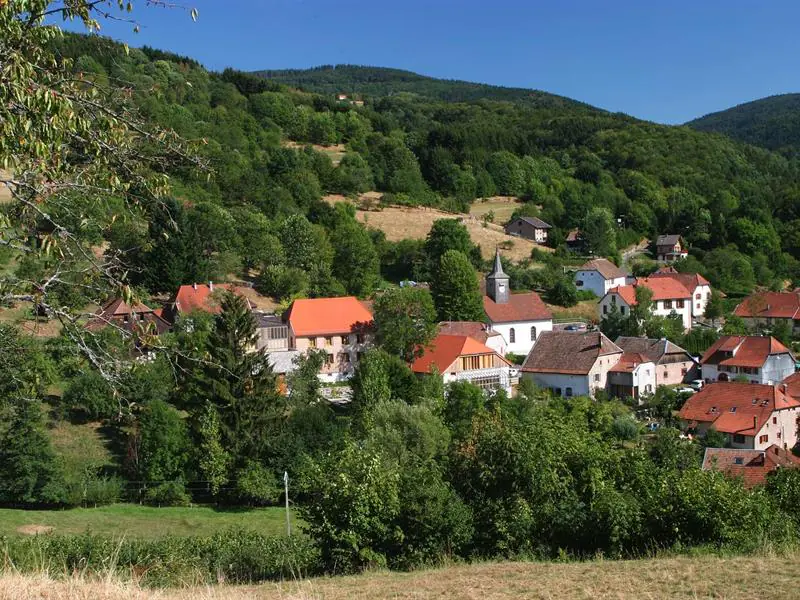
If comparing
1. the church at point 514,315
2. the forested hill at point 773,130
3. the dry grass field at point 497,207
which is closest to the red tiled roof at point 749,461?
the church at point 514,315

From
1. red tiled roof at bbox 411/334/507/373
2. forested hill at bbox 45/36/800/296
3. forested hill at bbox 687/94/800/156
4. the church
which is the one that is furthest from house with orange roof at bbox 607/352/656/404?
forested hill at bbox 687/94/800/156

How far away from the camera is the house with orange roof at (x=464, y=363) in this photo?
35625 millimetres

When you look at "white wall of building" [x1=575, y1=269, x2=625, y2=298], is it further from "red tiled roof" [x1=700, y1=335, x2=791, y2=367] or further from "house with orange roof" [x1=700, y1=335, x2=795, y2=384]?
"house with orange roof" [x1=700, y1=335, x2=795, y2=384]

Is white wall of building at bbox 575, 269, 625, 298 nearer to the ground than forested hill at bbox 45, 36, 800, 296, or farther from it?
nearer to the ground

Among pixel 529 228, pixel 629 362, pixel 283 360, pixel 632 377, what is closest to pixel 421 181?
pixel 529 228

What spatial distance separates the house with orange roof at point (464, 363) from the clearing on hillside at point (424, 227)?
26.5 meters

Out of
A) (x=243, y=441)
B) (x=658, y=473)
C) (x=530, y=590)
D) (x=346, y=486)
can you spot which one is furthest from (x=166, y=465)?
(x=530, y=590)

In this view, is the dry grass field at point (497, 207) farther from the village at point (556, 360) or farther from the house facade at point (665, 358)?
the house facade at point (665, 358)

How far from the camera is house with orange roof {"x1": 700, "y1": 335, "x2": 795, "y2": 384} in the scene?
136 feet

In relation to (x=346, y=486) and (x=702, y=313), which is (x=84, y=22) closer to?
(x=346, y=486)

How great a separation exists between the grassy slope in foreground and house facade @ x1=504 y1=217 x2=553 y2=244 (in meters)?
63.1

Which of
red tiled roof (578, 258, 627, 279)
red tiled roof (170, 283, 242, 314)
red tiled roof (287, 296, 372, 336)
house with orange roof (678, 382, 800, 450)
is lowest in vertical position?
house with orange roof (678, 382, 800, 450)

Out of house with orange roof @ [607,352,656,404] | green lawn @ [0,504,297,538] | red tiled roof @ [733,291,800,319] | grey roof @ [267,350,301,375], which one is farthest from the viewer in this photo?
red tiled roof @ [733,291,800,319]

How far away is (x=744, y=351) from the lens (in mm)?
42844
